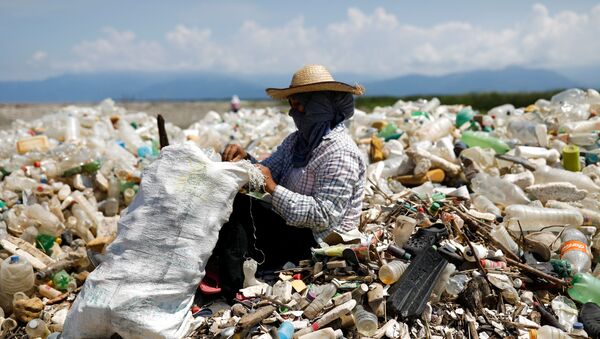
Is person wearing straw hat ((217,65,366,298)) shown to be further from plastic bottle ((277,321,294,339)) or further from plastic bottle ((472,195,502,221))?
plastic bottle ((472,195,502,221))

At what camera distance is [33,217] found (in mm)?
5223

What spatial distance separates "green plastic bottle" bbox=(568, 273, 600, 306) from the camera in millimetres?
3561

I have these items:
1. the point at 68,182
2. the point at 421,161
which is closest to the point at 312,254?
the point at 421,161

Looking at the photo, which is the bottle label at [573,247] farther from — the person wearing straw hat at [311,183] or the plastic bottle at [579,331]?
the person wearing straw hat at [311,183]

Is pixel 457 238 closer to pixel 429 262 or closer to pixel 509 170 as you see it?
pixel 429 262

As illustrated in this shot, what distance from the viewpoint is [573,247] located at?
158 inches

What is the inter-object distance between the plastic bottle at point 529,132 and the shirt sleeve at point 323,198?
404 centimetres

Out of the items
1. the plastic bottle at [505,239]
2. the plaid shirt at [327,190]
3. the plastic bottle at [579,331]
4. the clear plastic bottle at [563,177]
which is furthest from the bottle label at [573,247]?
the plaid shirt at [327,190]

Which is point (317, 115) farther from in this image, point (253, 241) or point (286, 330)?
point (286, 330)

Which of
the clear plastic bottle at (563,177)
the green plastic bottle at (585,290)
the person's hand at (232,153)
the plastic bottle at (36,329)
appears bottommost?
the plastic bottle at (36,329)

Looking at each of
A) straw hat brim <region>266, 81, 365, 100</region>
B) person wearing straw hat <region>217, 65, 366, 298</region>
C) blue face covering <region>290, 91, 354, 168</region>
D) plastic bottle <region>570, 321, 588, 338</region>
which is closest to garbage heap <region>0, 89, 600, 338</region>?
plastic bottle <region>570, 321, 588, 338</region>

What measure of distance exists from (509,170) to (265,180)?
3474 mm

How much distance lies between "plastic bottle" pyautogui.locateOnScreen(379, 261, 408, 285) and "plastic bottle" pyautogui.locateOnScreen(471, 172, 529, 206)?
85.2 inches

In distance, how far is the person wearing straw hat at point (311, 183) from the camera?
3.44m
